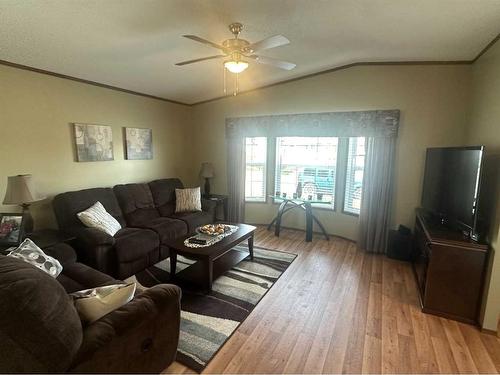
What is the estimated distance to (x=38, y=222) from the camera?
3.14 m

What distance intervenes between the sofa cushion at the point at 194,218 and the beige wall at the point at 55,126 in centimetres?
112

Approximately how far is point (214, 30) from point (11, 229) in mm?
2770

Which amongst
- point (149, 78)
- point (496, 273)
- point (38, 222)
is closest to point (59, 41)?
point (149, 78)

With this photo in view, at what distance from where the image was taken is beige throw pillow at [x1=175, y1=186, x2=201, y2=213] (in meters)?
4.29

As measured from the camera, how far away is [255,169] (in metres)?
5.05

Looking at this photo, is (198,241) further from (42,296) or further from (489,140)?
(489,140)

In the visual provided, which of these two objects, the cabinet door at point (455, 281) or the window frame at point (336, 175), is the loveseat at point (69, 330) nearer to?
the cabinet door at point (455, 281)

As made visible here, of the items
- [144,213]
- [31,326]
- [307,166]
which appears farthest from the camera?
[307,166]

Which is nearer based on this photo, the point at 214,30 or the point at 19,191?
the point at 214,30

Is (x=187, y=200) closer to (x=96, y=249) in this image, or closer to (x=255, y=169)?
(x=255, y=169)

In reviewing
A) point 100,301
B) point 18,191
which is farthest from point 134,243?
point 100,301

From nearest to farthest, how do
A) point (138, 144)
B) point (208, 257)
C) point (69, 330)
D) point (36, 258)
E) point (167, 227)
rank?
1. point (69, 330)
2. point (36, 258)
3. point (208, 257)
4. point (167, 227)
5. point (138, 144)

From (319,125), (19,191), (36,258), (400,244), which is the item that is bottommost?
(400,244)

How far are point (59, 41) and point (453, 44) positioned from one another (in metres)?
3.95
